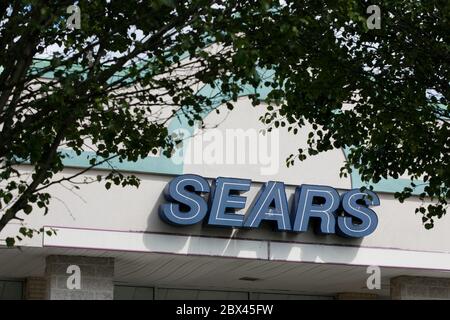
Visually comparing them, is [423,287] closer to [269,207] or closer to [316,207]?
[316,207]

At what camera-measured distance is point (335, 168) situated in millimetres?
19297

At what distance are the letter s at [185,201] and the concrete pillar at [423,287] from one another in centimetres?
485

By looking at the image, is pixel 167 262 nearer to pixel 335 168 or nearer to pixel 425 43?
pixel 335 168

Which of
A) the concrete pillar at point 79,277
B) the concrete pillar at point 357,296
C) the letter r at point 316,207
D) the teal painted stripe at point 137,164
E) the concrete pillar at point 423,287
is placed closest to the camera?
the teal painted stripe at point 137,164

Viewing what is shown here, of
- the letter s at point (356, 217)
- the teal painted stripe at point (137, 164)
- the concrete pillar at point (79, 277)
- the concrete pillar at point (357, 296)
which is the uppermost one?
the teal painted stripe at point (137, 164)

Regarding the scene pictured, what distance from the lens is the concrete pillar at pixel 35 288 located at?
69.7 feet

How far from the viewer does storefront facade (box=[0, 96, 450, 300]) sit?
696 inches

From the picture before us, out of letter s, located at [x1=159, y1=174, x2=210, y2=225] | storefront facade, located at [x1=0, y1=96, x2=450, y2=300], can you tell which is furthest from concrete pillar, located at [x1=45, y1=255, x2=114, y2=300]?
letter s, located at [x1=159, y1=174, x2=210, y2=225]

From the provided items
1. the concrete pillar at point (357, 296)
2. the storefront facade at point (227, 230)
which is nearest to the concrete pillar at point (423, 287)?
the storefront facade at point (227, 230)

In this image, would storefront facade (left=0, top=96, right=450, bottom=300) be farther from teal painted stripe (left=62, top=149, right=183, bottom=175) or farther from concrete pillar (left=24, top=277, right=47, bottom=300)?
concrete pillar (left=24, top=277, right=47, bottom=300)

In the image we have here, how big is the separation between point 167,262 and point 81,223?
209 cm

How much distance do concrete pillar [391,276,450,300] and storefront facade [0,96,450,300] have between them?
0.02m

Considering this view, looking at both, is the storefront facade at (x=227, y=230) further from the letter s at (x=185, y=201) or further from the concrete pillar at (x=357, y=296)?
the concrete pillar at (x=357, y=296)
